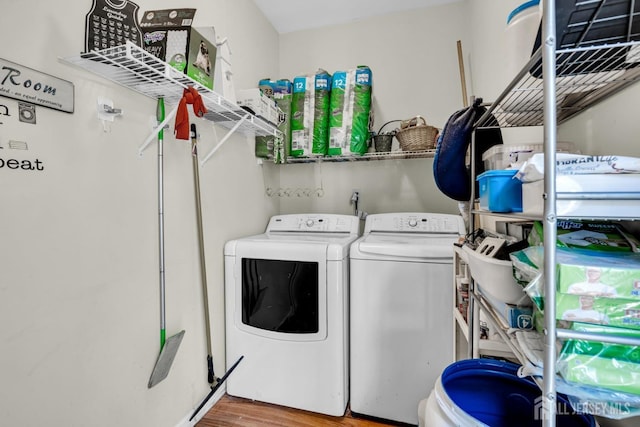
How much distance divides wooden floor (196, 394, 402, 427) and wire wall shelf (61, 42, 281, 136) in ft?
5.71

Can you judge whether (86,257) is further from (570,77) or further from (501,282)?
(570,77)

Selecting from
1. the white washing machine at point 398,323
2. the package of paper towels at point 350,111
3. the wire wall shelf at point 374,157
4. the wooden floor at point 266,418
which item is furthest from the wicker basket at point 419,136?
the wooden floor at point 266,418

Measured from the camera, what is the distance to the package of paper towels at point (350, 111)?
2.08 meters

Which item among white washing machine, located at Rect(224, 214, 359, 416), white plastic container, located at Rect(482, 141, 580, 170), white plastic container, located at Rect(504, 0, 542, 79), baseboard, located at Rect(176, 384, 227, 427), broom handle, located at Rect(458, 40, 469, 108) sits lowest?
baseboard, located at Rect(176, 384, 227, 427)

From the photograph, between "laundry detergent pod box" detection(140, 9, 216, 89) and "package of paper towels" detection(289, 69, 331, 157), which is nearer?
"laundry detergent pod box" detection(140, 9, 216, 89)

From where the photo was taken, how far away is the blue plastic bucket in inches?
28.8

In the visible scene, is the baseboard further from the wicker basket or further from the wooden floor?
the wicker basket

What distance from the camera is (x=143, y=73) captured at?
1108mm

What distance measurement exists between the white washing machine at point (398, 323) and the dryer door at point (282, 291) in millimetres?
208

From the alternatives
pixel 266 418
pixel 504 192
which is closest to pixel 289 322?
pixel 266 418

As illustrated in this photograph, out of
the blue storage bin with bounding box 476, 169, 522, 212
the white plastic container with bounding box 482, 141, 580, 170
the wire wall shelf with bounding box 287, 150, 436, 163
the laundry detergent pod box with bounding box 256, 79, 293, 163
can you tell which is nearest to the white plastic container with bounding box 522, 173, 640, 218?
the blue storage bin with bounding box 476, 169, 522, 212

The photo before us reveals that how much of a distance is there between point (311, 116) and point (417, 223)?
3.75ft

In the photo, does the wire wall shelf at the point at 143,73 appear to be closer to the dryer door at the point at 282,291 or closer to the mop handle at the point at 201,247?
the mop handle at the point at 201,247

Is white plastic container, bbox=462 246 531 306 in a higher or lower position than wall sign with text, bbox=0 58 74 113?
lower
